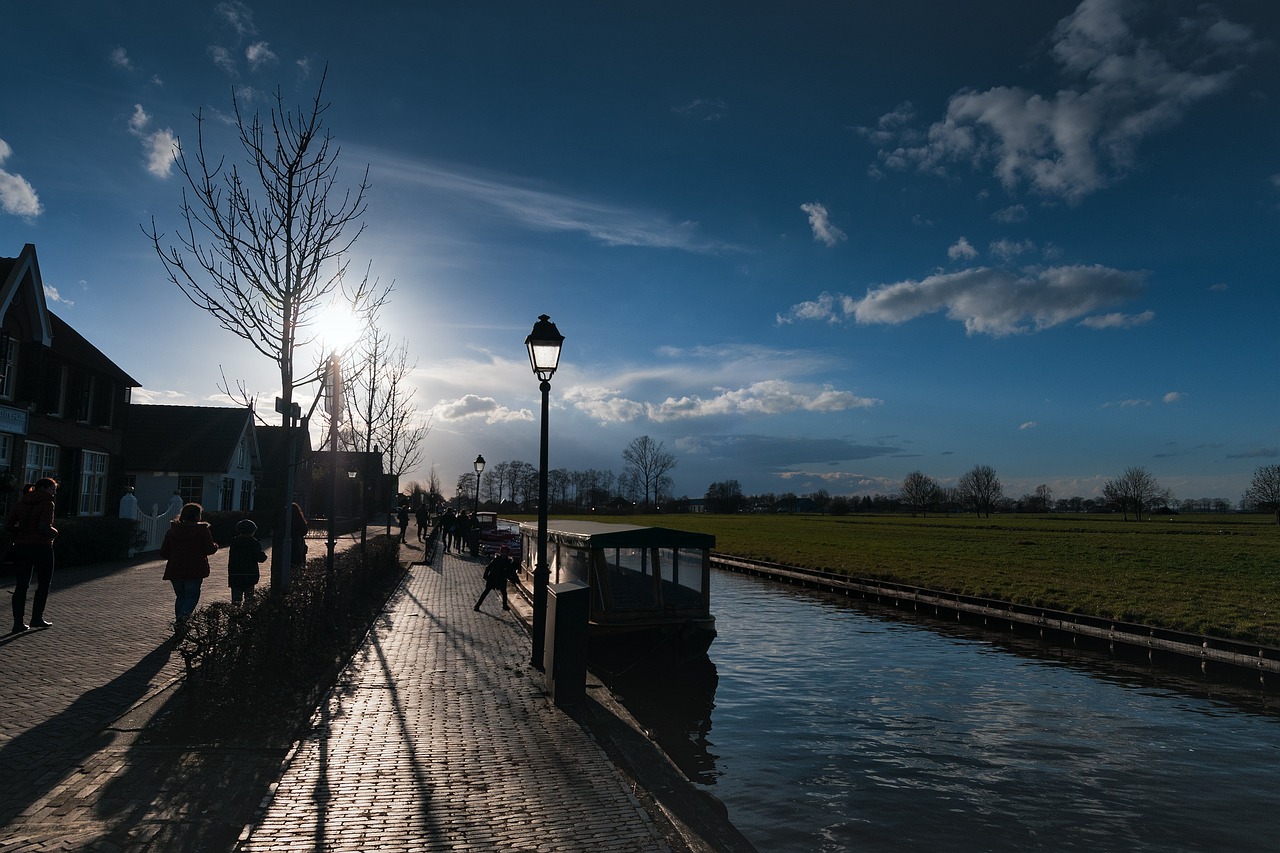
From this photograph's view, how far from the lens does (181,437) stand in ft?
126

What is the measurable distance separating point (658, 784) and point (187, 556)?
801 centimetres

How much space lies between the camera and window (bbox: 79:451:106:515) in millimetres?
27234

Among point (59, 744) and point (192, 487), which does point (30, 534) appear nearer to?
point (59, 744)

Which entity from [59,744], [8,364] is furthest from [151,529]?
[59,744]

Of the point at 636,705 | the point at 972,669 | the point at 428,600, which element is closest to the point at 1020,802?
the point at 636,705

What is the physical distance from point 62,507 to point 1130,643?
1181 inches

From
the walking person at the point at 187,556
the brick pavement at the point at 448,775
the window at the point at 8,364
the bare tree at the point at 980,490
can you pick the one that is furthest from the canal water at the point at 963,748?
the bare tree at the point at 980,490

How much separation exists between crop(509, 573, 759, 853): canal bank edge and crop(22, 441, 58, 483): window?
2220 centimetres

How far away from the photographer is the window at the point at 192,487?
123ft

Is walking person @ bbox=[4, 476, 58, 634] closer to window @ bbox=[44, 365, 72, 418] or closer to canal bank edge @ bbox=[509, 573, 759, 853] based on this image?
canal bank edge @ bbox=[509, 573, 759, 853]

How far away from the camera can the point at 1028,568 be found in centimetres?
3331

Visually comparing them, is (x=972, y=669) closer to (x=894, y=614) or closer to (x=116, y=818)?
(x=894, y=614)

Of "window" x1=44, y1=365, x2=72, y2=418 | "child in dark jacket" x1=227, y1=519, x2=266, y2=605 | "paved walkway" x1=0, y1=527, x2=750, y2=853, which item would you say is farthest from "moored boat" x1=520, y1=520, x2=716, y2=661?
"window" x1=44, y1=365, x2=72, y2=418

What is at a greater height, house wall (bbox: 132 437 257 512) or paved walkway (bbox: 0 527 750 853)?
house wall (bbox: 132 437 257 512)
